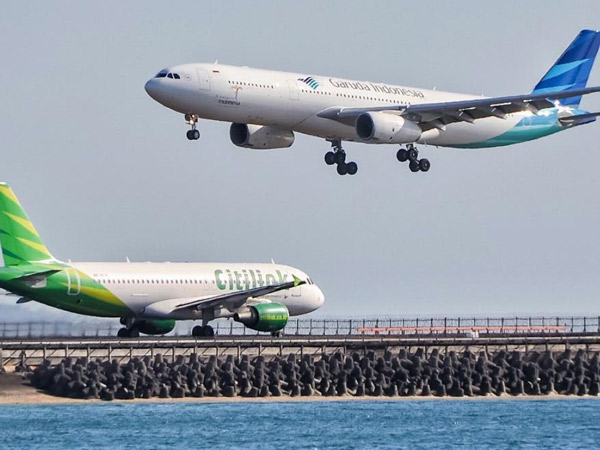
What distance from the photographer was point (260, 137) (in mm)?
89500

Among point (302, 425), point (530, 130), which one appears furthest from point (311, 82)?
point (302, 425)

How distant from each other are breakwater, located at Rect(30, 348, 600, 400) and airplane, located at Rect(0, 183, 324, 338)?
9415mm

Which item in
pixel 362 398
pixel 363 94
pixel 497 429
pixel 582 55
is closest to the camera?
pixel 497 429

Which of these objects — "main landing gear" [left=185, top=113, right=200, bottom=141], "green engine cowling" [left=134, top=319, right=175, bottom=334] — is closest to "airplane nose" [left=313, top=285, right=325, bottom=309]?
"green engine cowling" [left=134, top=319, right=175, bottom=334]

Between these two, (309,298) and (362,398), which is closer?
(362,398)

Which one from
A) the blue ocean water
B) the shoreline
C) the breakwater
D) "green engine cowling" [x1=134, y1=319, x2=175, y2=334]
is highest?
"green engine cowling" [x1=134, y1=319, x2=175, y2=334]

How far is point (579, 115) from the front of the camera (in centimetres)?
9712

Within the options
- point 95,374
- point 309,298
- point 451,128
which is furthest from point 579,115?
point 95,374

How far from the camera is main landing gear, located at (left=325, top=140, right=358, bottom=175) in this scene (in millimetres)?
91625

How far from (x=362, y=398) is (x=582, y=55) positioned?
3049cm

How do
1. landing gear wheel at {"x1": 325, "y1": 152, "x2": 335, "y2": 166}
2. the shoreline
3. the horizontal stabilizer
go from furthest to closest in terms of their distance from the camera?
1. the horizontal stabilizer
2. landing gear wheel at {"x1": 325, "y1": 152, "x2": 335, "y2": 166}
3. the shoreline

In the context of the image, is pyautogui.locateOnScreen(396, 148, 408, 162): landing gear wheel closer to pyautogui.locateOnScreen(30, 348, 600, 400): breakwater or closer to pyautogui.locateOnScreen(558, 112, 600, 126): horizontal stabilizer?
pyautogui.locateOnScreen(558, 112, 600, 126): horizontal stabilizer

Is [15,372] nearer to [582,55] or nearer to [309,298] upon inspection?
[309,298]

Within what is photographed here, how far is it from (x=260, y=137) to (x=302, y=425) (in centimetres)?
1891
